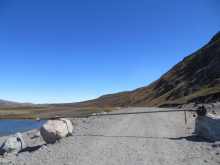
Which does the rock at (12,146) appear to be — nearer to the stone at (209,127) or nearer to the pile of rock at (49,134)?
the pile of rock at (49,134)

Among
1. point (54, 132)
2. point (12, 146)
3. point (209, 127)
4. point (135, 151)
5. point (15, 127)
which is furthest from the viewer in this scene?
point (15, 127)

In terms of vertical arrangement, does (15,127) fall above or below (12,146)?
below

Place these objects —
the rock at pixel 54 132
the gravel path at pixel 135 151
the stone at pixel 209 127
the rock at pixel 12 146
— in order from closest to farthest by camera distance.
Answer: the gravel path at pixel 135 151
the stone at pixel 209 127
the rock at pixel 54 132
the rock at pixel 12 146

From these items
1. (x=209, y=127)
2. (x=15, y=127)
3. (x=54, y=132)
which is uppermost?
(x=209, y=127)

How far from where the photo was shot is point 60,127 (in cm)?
1429

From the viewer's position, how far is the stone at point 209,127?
34.7 feet

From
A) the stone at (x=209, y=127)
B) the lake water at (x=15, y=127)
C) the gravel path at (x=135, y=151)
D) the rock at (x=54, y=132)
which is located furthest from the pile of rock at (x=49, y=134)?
the lake water at (x=15, y=127)

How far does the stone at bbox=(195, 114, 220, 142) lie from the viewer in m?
10.6

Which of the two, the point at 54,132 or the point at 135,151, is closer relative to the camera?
the point at 135,151

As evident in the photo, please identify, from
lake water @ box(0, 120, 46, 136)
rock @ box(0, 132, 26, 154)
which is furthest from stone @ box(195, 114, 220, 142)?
lake water @ box(0, 120, 46, 136)

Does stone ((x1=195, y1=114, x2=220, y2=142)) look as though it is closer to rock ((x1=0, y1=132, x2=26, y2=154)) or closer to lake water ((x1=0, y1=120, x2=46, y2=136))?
rock ((x1=0, y1=132, x2=26, y2=154))

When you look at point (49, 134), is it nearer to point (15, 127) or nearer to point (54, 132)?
point (54, 132)

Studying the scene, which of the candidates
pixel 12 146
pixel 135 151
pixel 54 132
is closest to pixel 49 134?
pixel 54 132

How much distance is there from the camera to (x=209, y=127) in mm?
11039
